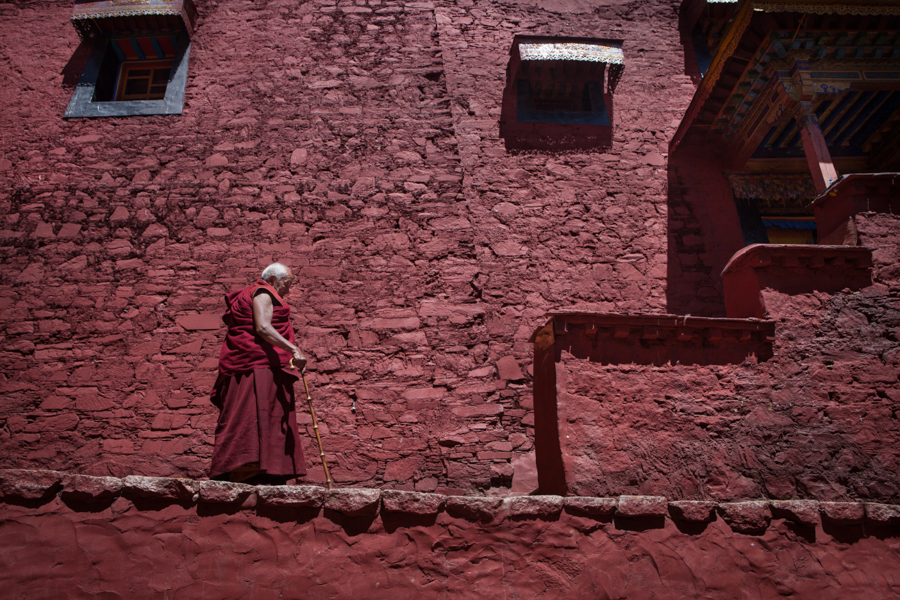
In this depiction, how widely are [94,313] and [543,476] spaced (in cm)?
421

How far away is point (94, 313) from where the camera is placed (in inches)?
193

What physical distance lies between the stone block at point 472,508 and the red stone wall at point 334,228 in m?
1.85

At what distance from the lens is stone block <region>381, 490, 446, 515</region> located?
2260mm

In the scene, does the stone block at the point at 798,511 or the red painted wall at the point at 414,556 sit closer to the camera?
the red painted wall at the point at 414,556

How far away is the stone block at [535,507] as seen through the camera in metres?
2.33

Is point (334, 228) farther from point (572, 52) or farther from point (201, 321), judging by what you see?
point (572, 52)

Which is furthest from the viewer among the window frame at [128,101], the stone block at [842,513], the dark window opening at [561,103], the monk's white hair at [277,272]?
the dark window opening at [561,103]

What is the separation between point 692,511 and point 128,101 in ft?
22.0

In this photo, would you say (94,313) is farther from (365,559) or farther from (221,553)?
(365,559)

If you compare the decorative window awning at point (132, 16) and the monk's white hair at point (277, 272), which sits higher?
the decorative window awning at point (132, 16)

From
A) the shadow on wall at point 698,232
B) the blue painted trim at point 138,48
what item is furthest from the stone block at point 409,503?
the blue painted trim at point 138,48

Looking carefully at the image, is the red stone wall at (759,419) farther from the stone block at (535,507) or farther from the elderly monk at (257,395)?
the elderly monk at (257,395)

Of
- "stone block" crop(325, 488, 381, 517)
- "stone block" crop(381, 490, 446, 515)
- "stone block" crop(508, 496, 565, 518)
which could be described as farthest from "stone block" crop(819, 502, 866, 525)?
"stone block" crop(325, 488, 381, 517)

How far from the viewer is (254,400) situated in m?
3.09
